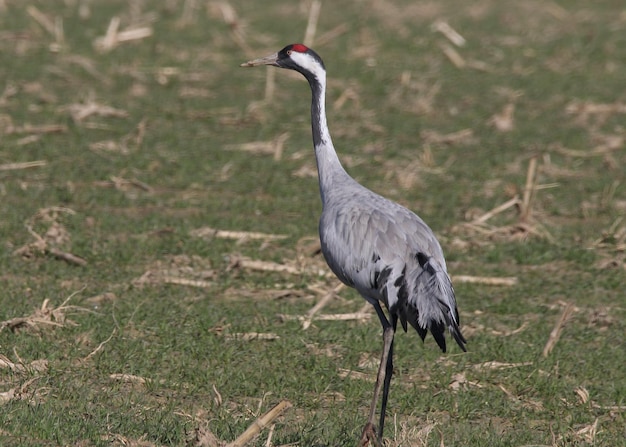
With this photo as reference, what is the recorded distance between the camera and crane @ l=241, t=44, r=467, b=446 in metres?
5.83

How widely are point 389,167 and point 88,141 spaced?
332cm

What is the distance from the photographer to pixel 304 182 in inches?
460

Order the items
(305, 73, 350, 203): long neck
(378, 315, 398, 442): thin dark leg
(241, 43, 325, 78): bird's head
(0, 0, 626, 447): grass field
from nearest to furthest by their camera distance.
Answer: (378, 315, 398, 442): thin dark leg, (0, 0, 626, 447): grass field, (305, 73, 350, 203): long neck, (241, 43, 325, 78): bird's head

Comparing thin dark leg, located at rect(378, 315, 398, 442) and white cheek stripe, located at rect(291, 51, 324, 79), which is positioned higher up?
white cheek stripe, located at rect(291, 51, 324, 79)

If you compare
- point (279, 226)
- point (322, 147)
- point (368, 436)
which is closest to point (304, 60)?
point (322, 147)

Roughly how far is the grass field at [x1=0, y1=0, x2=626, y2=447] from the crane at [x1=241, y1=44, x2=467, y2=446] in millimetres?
579

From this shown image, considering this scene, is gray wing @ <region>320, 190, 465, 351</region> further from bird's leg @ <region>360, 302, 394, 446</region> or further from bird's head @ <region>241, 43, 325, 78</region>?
bird's head @ <region>241, 43, 325, 78</region>

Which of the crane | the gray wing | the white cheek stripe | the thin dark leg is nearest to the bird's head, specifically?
the white cheek stripe

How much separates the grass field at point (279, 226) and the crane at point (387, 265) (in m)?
0.58

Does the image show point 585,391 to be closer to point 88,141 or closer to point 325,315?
point 325,315

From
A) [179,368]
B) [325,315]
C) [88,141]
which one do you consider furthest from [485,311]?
[88,141]

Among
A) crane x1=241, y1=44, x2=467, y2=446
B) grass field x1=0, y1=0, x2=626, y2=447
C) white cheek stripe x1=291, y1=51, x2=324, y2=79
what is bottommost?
grass field x1=0, y1=0, x2=626, y2=447

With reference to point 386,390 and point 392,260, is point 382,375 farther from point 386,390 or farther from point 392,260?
point 392,260

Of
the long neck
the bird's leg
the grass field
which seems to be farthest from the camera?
the long neck
